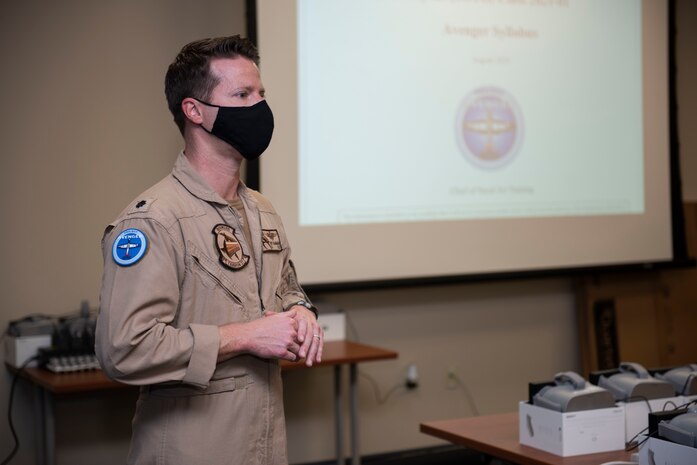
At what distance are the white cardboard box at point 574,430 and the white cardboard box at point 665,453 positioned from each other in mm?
251

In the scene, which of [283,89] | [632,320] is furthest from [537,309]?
[283,89]

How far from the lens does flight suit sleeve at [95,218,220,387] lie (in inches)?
67.6

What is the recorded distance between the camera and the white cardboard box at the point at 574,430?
7.77ft

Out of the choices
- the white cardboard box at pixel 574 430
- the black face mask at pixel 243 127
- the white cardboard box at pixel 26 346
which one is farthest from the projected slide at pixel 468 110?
the black face mask at pixel 243 127

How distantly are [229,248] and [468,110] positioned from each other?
283 centimetres

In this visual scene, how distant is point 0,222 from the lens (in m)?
3.72

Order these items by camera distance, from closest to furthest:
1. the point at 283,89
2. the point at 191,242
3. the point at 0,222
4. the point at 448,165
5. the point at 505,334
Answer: the point at 191,242
the point at 0,222
the point at 283,89
the point at 448,165
the point at 505,334

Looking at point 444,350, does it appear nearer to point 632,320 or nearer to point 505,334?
point 505,334

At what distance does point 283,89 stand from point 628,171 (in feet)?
7.11

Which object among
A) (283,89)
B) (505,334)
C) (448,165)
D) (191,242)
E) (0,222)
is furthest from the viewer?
(505,334)

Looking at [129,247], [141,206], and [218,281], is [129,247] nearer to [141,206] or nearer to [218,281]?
[141,206]

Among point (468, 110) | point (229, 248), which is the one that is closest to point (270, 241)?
point (229, 248)

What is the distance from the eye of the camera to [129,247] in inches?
69.7

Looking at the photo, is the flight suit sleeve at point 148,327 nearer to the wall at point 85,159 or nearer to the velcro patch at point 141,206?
the velcro patch at point 141,206
